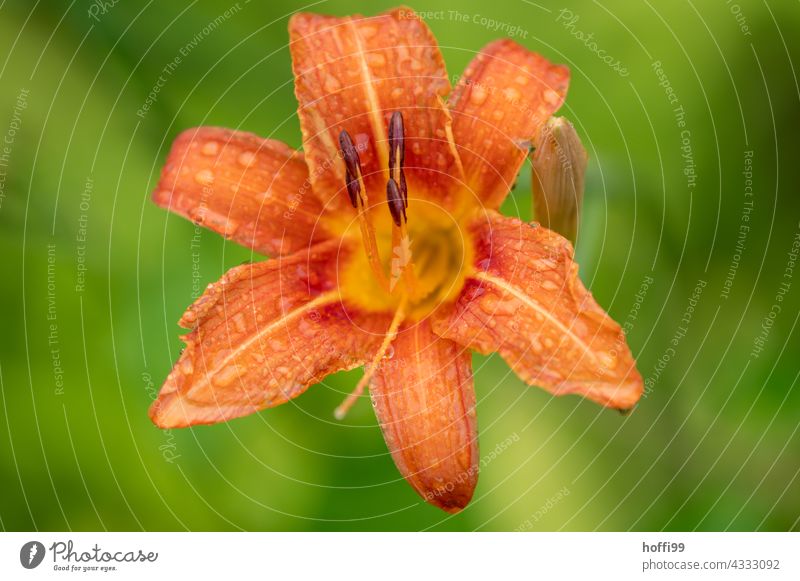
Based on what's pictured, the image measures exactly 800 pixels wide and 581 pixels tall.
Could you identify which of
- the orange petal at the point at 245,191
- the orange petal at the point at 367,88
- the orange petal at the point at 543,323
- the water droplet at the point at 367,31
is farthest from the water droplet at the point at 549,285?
the water droplet at the point at 367,31

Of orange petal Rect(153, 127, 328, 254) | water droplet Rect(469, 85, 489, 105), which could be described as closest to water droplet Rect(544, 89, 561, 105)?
water droplet Rect(469, 85, 489, 105)

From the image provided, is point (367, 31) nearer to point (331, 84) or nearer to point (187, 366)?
point (331, 84)

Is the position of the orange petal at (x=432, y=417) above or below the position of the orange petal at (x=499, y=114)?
below

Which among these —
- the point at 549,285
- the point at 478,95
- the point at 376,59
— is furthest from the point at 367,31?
the point at 549,285

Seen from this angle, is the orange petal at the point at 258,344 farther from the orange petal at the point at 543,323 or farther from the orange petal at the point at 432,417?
the orange petal at the point at 543,323

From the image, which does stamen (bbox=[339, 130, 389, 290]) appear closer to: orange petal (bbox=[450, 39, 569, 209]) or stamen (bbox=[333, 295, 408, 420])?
stamen (bbox=[333, 295, 408, 420])
